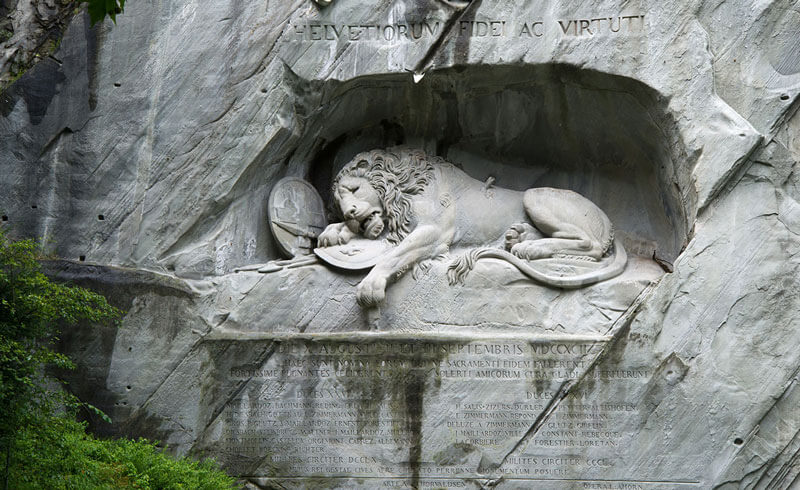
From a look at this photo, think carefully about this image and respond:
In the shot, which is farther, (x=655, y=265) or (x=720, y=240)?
(x=655, y=265)

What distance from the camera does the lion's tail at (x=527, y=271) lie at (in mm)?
8445

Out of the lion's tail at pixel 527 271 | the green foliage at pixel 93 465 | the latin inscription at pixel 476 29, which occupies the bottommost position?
the green foliage at pixel 93 465

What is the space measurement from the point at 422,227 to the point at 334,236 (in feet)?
2.71

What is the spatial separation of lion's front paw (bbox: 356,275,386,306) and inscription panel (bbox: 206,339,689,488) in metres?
0.37

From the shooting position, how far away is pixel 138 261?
865 centimetres

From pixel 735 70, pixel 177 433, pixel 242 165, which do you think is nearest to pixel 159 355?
pixel 177 433

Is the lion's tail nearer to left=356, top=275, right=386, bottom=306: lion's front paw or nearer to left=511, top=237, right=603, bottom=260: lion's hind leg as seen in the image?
left=511, top=237, right=603, bottom=260: lion's hind leg

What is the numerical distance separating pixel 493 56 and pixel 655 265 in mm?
2425

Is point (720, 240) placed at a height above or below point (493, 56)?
below

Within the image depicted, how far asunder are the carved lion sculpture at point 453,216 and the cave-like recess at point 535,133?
0.38 meters

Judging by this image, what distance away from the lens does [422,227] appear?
28.7 ft

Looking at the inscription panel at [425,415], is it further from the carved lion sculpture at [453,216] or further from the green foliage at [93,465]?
the carved lion sculpture at [453,216]

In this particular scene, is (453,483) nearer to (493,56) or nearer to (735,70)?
(493,56)

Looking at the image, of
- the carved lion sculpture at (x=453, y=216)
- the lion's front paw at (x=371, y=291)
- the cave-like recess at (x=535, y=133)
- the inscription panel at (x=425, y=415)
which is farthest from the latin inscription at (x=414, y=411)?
the cave-like recess at (x=535, y=133)
